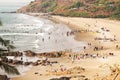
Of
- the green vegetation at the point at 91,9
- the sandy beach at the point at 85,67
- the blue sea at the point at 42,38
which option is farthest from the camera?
the green vegetation at the point at 91,9

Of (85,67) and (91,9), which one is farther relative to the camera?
(91,9)

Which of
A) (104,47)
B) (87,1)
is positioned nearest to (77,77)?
(104,47)

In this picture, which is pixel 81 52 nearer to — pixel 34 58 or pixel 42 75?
pixel 34 58

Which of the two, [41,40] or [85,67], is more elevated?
[85,67]

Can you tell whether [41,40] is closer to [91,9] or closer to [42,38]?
[42,38]

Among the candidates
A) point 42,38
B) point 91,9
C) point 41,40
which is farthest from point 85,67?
point 91,9

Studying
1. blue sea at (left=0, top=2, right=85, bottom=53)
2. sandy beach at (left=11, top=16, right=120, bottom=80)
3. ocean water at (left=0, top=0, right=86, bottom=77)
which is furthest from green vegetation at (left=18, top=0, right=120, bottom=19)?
sandy beach at (left=11, top=16, right=120, bottom=80)

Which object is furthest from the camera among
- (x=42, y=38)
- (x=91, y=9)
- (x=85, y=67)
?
(x=91, y=9)

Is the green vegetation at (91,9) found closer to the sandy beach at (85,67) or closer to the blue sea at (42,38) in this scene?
the blue sea at (42,38)

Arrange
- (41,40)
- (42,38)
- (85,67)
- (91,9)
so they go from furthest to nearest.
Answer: (91,9) → (42,38) → (41,40) → (85,67)

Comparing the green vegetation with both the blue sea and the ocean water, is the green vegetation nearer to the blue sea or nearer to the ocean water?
the blue sea

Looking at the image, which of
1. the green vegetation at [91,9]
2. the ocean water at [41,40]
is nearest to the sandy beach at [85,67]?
the ocean water at [41,40]

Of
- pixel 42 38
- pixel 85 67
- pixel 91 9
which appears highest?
pixel 85 67

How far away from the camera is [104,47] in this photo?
59.9 metres
